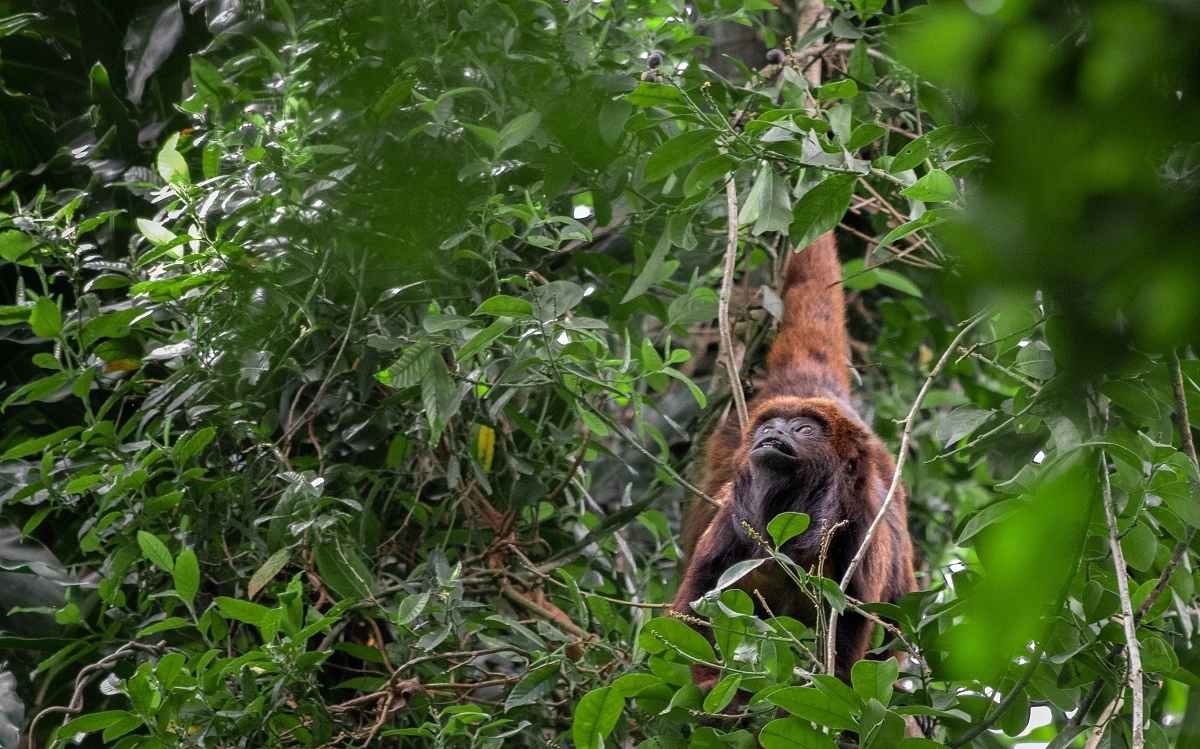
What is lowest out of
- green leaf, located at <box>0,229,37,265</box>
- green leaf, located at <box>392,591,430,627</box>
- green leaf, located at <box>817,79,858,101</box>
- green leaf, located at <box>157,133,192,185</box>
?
green leaf, located at <box>392,591,430,627</box>

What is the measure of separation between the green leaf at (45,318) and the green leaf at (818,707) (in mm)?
2164

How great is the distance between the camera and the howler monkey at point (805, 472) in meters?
3.54

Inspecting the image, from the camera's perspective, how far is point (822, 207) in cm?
241

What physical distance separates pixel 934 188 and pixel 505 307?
96 centimetres

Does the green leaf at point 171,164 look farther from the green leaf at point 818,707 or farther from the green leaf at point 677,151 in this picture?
the green leaf at point 818,707

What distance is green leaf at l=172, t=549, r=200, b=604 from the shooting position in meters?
2.64

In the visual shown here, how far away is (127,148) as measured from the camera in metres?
3.58

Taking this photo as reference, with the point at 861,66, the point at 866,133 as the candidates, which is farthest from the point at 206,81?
the point at 861,66

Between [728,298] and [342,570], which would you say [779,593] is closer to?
[728,298]

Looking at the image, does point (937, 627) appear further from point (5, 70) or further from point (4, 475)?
point (5, 70)

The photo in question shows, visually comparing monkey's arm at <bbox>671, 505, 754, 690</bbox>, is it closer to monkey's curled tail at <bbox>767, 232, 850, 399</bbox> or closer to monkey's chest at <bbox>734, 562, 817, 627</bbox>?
monkey's chest at <bbox>734, 562, 817, 627</bbox>

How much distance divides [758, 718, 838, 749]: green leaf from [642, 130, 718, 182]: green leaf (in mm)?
1210

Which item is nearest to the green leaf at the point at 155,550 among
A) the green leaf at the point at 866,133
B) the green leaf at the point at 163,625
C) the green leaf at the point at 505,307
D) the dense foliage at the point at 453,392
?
the dense foliage at the point at 453,392

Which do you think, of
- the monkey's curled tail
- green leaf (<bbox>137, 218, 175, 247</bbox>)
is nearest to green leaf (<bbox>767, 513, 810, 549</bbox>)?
the monkey's curled tail
